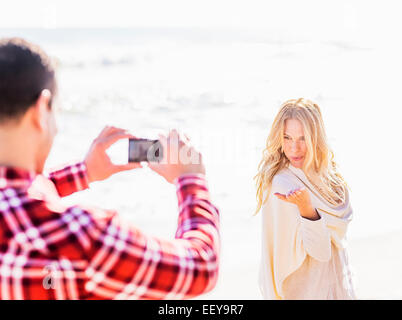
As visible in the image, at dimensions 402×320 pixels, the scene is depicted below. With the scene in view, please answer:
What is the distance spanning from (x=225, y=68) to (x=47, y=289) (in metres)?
11.0

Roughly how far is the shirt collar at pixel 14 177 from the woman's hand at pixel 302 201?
4.58 ft

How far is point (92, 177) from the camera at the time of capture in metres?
1.47

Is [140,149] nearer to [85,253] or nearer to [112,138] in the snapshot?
[112,138]

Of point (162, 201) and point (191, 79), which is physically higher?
point (191, 79)

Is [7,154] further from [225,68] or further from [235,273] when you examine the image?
[225,68]

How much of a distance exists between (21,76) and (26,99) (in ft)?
0.13

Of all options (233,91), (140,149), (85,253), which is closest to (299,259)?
(140,149)

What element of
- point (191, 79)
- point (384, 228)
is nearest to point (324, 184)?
point (384, 228)

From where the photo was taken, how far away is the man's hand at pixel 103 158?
54.9 inches

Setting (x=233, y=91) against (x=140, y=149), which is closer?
(x=140, y=149)

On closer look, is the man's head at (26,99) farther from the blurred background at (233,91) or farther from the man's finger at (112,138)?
the man's finger at (112,138)

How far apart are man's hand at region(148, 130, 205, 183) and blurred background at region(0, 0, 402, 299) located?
0.22m

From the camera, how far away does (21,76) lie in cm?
100

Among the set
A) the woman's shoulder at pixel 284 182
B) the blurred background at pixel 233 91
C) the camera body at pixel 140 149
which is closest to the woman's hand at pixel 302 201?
the woman's shoulder at pixel 284 182
